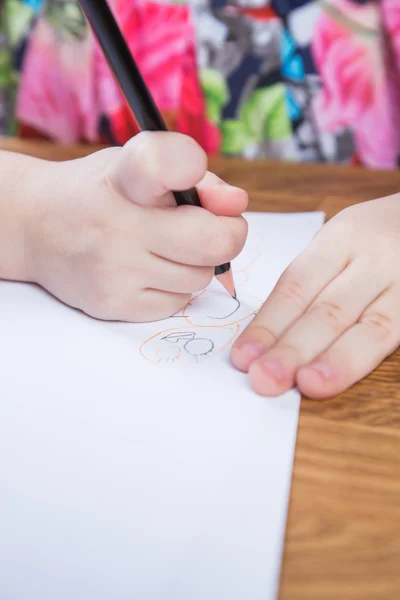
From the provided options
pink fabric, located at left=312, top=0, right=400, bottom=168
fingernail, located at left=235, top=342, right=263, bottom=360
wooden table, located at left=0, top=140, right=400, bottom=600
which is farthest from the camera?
pink fabric, located at left=312, top=0, right=400, bottom=168

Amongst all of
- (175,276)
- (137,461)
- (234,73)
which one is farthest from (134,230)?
(234,73)

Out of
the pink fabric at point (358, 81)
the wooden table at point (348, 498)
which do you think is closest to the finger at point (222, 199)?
the wooden table at point (348, 498)

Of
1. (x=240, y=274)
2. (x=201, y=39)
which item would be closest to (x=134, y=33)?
(x=201, y=39)

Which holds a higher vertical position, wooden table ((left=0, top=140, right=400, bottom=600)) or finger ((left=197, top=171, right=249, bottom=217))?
finger ((left=197, top=171, right=249, bottom=217))

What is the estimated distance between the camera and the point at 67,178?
39 cm

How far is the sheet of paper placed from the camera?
0.23 metres

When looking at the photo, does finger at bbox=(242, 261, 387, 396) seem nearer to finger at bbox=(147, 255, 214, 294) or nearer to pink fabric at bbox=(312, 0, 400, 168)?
finger at bbox=(147, 255, 214, 294)

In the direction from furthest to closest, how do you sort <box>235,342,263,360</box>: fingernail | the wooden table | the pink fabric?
the pink fabric
<box>235,342,263,360</box>: fingernail
the wooden table

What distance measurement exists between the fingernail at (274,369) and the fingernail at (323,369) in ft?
0.05

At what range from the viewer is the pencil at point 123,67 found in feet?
0.99

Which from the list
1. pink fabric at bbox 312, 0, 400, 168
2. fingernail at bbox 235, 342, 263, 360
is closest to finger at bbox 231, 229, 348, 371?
fingernail at bbox 235, 342, 263, 360

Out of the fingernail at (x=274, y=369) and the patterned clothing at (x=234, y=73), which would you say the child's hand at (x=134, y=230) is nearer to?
the fingernail at (x=274, y=369)

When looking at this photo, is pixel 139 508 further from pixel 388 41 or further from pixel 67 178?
pixel 388 41

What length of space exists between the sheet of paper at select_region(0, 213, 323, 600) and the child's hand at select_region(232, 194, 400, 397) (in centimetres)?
1
